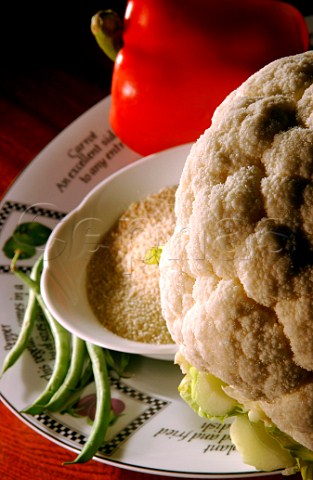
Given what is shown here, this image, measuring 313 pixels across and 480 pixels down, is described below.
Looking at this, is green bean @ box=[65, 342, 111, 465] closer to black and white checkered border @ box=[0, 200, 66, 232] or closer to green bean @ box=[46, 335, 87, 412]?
green bean @ box=[46, 335, 87, 412]

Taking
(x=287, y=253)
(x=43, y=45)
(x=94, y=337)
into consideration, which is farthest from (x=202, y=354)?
(x=43, y=45)

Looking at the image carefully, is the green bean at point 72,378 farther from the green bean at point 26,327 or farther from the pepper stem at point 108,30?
the pepper stem at point 108,30

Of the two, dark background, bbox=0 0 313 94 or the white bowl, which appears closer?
the white bowl

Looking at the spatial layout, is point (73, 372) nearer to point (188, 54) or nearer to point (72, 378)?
point (72, 378)

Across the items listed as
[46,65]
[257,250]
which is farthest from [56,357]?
[46,65]

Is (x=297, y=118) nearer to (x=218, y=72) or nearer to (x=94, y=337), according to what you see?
(x=94, y=337)

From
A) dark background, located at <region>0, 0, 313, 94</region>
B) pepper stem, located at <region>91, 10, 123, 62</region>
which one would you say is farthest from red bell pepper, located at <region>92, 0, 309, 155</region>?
dark background, located at <region>0, 0, 313, 94</region>
